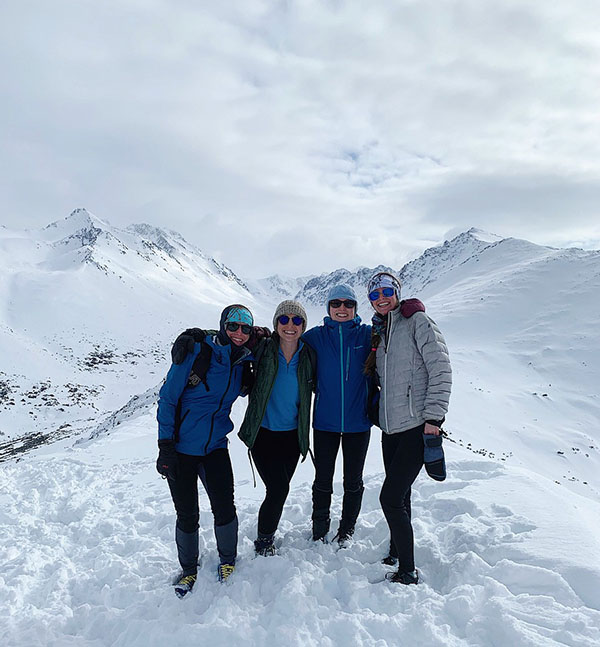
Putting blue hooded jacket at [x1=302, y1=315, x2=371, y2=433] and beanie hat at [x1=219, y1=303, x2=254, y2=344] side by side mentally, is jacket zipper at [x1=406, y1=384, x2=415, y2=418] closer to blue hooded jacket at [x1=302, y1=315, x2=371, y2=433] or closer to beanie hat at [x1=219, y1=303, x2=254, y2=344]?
blue hooded jacket at [x1=302, y1=315, x2=371, y2=433]

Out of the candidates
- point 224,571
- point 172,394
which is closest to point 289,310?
point 172,394

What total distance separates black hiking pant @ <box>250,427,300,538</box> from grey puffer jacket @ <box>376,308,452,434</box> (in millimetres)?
1144

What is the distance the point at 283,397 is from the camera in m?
4.64

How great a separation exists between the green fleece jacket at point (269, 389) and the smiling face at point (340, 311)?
0.49 m

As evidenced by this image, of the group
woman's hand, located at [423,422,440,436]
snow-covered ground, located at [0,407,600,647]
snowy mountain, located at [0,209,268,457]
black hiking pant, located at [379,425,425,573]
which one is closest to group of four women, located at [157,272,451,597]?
black hiking pant, located at [379,425,425,573]

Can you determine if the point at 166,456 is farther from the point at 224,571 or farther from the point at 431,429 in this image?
the point at 431,429

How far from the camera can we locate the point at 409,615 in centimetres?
378

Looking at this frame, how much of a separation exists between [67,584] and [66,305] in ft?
212

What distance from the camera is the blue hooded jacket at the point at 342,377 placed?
4676 mm

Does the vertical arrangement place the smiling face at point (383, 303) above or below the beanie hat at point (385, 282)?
below

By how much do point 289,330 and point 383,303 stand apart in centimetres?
111

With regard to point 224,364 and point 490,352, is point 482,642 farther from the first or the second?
point 490,352

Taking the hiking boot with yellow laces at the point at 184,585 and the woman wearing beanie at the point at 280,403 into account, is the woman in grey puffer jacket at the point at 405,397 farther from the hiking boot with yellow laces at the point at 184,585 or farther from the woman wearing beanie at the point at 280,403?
the hiking boot with yellow laces at the point at 184,585

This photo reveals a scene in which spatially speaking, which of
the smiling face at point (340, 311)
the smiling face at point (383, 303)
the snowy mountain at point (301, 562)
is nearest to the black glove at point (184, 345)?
the smiling face at point (340, 311)
